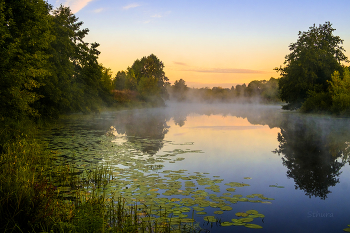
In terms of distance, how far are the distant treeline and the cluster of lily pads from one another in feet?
485

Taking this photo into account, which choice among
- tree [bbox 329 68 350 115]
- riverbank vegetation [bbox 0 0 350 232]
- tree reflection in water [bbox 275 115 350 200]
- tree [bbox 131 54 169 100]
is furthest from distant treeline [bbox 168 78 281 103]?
tree reflection in water [bbox 275 115 350 200]

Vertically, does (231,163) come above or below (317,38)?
below

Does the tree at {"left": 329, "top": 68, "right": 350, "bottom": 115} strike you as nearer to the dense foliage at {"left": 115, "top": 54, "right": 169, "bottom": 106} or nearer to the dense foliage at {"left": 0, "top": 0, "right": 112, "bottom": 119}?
the dense foliage at {"left": 0, "top": 0, "right": 112, "bottom": 119}

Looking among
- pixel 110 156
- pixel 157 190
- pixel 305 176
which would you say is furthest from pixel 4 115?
pixel 305 176

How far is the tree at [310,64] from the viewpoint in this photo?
47287 millimetres

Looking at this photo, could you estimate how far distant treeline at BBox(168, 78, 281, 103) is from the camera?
547 feet

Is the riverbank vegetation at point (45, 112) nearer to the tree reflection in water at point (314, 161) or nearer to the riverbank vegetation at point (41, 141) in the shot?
the riverbank vegetation at point (41, 141)

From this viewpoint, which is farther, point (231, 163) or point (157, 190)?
point (231, 163)

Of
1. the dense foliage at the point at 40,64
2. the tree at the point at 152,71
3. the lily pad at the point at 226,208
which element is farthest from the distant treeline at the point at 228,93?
the lily pad at the point at 226,208

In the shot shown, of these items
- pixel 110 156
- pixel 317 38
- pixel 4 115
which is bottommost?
pixel 110 156

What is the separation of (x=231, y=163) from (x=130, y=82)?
252 feet

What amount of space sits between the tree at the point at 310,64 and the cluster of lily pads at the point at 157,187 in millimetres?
41362

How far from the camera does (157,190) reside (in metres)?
7.88

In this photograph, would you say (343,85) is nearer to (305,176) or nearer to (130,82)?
(305,176)
